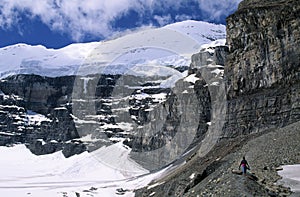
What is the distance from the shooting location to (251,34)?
56.5 metres

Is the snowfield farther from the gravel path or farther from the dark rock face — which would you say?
the gravel path

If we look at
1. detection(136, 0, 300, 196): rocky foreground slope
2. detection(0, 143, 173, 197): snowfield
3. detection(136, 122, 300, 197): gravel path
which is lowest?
detection(0, 143, 173, 197): snowfield

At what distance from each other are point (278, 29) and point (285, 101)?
954 cm

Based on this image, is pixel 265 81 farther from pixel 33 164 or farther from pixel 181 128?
pixel 33 164

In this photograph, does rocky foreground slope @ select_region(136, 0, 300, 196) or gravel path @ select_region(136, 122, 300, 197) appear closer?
gravel path @ select_region(136, 122, 300, 197)

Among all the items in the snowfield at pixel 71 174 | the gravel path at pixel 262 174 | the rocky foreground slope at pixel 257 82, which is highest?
the rocky foreground slope at pixel 257 82

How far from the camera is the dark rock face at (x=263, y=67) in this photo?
47188mm

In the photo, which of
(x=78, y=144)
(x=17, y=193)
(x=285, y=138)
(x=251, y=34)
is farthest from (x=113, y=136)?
(x=285, y=138)

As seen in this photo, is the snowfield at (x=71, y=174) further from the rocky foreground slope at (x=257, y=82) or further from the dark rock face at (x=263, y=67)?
the dark rock face at (x=263, y=67)

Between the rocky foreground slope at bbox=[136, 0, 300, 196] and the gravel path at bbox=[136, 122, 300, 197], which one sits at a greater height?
the rocky foreground slope at bbox=[136, 0, 300, 196]

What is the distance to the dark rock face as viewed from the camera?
47.2 metres

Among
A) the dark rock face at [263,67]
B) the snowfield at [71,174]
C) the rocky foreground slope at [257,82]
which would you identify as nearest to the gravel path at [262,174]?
the rocky foreground slope at [257,82]

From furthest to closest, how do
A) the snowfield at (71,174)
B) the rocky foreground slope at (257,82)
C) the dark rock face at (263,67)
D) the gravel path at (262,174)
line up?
the snowfield at (71,174) < the dark rock face at (263,67) < the rocky foreground slope at (257,82) < the gravel path at (262,174)

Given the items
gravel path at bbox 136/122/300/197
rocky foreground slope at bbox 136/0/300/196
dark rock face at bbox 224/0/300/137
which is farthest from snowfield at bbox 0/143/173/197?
gravel path at bbox 136/122/300/197
